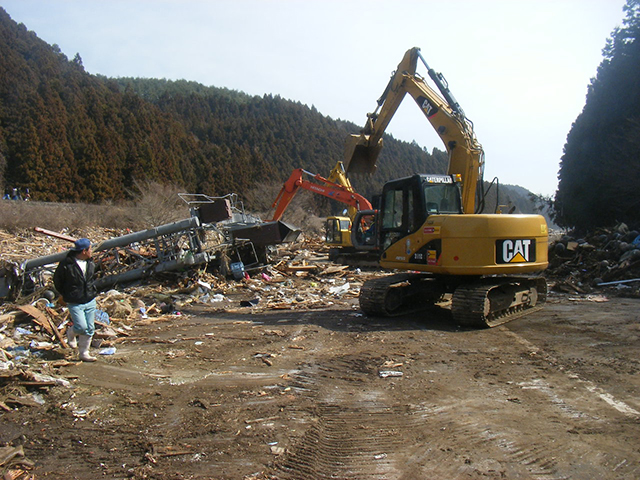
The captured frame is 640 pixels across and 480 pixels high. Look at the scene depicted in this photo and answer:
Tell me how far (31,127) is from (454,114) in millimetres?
38312

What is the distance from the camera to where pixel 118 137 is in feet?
152

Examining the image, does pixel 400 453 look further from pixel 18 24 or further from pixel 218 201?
pixel 18 24

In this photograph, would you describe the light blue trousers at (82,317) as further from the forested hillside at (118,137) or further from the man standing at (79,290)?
the forested hillside at (118,137)

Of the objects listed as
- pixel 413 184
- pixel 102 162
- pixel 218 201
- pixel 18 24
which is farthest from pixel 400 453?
pixel 18 24

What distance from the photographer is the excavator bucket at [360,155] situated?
560 inches

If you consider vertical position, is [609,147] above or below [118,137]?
below

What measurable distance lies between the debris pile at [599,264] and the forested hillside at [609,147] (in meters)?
5.51

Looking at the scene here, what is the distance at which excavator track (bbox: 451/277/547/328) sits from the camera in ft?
24.7

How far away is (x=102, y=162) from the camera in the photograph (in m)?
41.5

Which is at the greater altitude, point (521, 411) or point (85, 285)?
point (85, 285)

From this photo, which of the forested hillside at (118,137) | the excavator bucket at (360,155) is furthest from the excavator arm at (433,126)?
the forested hillside at (118,137)

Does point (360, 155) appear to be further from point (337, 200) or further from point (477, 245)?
point (477, 245)

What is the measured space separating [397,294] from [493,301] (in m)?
1.63

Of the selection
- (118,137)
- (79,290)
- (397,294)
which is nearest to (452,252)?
(397,294)
